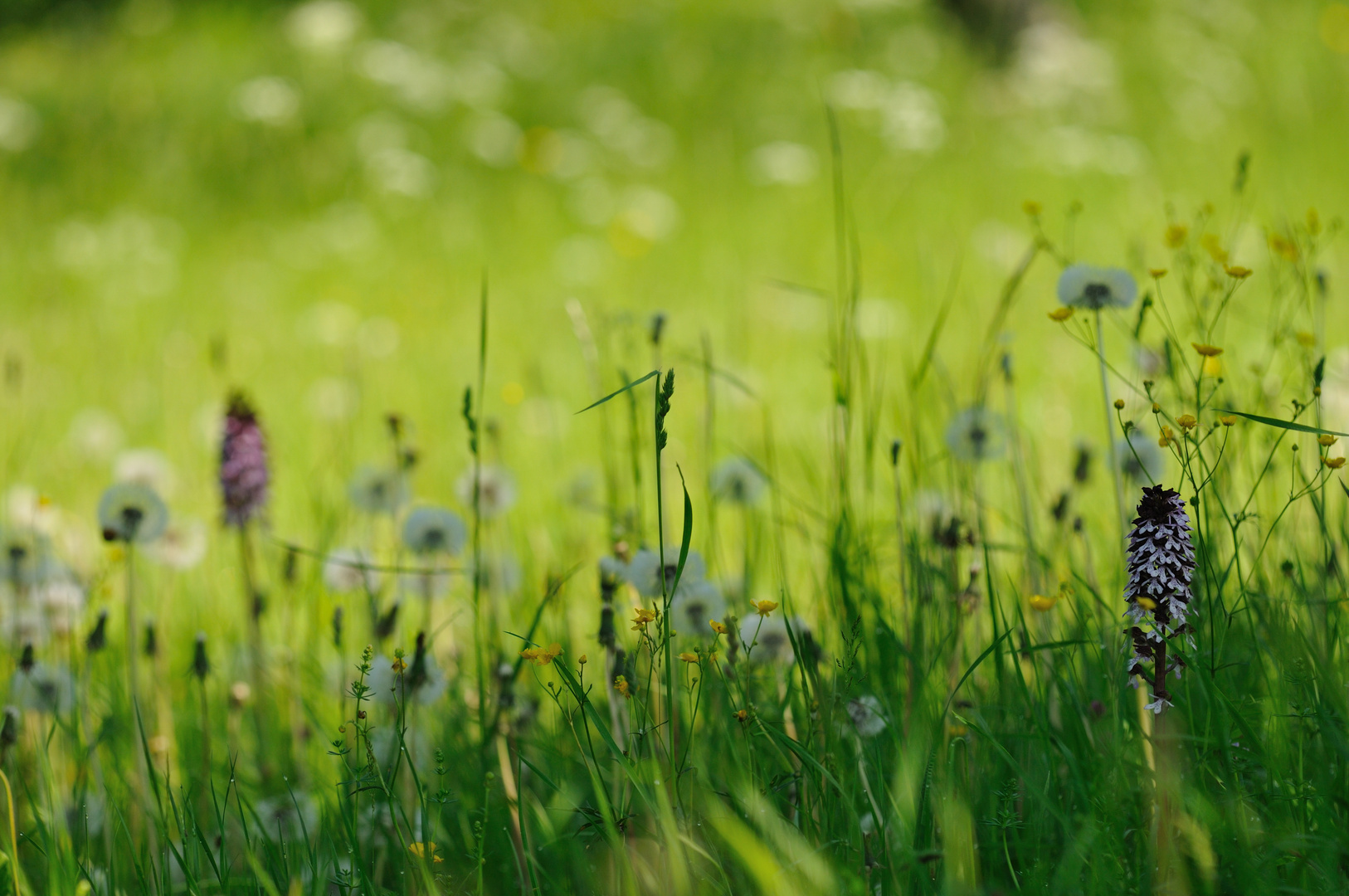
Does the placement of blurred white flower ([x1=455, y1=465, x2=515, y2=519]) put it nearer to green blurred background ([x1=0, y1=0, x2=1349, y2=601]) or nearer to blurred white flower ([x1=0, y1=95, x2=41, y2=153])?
green blurred background ([x1=0, y1=0, x2=1349, y2=601])

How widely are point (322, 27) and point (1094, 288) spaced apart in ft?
22.9

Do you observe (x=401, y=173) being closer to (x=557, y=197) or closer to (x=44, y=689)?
(x=557, y=197)

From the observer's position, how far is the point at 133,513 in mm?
1325

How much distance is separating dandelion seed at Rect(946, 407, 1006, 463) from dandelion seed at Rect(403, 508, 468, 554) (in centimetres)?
72

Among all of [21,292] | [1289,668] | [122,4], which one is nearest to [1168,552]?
[1289,668]

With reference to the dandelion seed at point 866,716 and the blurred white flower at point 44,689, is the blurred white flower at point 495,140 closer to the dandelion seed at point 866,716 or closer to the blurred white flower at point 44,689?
the blurred white flower at point 44,689

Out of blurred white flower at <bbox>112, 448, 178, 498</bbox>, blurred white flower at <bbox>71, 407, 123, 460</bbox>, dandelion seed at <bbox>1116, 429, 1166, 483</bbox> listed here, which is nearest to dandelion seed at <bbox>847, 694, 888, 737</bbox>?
dandelion seed at <bbox>1116, 429, 1166, 483</bbox>

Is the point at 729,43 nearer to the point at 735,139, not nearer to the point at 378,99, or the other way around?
the point at 735,139

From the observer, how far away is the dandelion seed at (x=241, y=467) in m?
1.58

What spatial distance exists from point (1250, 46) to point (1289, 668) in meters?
7.74

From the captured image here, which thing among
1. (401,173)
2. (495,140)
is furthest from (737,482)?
(495,140)

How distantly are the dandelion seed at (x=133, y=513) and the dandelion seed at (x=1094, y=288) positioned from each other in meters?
1.11

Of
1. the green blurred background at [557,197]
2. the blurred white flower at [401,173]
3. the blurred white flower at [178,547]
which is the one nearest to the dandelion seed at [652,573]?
the green blurred background at [557,197]

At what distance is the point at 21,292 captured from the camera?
14.6 feet
